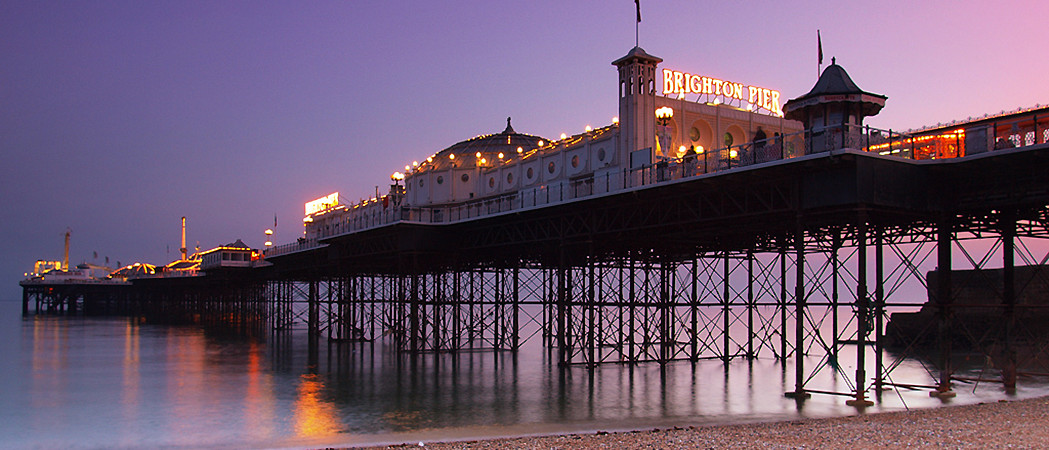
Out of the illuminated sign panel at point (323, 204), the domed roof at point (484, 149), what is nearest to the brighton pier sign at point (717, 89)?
the domed roof at point (484, 149)

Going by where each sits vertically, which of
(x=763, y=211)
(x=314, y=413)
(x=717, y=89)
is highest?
(x=717, y=89)

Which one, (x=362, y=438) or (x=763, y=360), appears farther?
(x=763, y=360)

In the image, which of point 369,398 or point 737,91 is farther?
point 737,91

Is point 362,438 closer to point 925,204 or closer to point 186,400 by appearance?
point 186,400

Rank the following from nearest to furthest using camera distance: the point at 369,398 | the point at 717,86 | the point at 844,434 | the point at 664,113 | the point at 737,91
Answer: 1. the point at 844,434
2. the point at 369,398
3. the point at 664,113
4. the point at 717,86
5. the point at 737,91

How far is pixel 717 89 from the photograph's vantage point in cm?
3947

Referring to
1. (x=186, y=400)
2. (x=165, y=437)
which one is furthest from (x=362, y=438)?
(x=186, y=400)

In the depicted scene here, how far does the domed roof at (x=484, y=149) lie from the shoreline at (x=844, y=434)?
104 feet

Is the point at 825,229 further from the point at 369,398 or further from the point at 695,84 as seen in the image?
the point at 369,398

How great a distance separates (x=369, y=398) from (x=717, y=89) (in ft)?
67.9

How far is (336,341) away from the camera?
2653 inches

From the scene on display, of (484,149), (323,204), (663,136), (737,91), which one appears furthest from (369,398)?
(323,204)

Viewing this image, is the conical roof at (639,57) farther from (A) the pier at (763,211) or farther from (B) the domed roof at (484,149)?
(B) the domed roof at (484,149)

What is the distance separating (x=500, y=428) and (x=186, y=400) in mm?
13559
